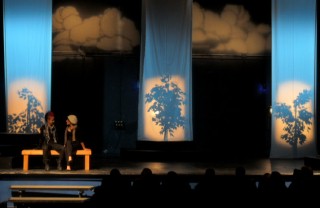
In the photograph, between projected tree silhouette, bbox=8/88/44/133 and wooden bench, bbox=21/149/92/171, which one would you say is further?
projected tree silhouette, bbox=8/88/44/133

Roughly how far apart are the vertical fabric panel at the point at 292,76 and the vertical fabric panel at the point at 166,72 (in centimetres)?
173

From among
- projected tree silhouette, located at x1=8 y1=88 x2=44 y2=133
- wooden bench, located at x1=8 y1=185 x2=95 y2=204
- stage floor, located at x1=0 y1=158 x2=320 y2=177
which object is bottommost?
wooden bench, located at x1=8 y1=185 x2=95 y2=204

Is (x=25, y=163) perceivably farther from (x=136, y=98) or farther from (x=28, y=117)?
(x=136, y=98)

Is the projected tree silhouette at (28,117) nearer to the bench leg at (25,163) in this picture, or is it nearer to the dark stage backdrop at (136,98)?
the dark stage backdrop at (136,98)

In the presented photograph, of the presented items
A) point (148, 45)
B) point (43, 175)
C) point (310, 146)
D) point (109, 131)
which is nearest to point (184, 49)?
point (148, 45)

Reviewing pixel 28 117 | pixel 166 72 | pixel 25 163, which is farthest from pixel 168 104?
pixel 25 163

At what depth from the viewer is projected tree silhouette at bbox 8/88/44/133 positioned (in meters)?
11.1

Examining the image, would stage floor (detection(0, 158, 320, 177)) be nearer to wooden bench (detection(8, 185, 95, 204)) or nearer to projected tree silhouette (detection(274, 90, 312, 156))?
wooden bench (detection(8, 185, 95, 204))

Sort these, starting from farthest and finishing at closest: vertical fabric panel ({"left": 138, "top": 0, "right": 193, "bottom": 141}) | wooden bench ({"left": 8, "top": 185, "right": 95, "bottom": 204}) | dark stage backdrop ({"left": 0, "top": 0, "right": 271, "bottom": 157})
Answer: dark stage backdrop ({"left": 0, "top": 0, "right": 271, "bottom": 157}) → vertical fabric panel ({"left": 138, "top": 0, "right": 193, "bottom": 141}) → wooden bench ({"left": 8, "top": 185, "right": 95, "bottom": 204})

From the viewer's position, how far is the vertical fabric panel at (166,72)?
1135cm

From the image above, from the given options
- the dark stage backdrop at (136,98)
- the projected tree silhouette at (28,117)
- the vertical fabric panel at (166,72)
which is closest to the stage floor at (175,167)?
the vertical fabric panel at (166,72)

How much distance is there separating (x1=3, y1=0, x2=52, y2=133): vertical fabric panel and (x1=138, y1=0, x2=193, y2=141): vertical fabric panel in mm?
1903

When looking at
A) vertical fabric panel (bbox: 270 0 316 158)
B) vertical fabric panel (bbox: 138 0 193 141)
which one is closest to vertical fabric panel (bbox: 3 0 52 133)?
vertical fabric panel (bbox: 138 0 193 141)

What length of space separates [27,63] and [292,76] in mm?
5189
